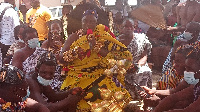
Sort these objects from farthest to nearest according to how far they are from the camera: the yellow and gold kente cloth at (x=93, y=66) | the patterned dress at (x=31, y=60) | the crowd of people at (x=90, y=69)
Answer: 1. the patterned dress at (x=31, y=60)
2. the yellow and gold kente cloth at (x=93, y=66)
3. the crowd of people at (x=90, y=69)

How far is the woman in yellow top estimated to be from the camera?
12.8 feet

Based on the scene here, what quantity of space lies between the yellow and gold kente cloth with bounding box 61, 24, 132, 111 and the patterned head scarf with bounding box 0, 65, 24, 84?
1.23 metres

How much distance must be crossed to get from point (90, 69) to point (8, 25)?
2178mm

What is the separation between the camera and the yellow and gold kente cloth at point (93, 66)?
12.7ft

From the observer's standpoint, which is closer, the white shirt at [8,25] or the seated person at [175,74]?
the seated person at [175,74]

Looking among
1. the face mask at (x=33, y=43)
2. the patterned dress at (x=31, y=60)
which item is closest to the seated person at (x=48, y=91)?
the patterned dress at (x=31, y=60)

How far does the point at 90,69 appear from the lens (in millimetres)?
4074

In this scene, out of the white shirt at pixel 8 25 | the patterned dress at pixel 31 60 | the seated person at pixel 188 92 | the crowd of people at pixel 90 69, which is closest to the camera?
the crowd of people at pixel 90 69

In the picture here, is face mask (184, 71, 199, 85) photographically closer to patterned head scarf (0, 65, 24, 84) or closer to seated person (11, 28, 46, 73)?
patterned head scarf (0, 65, 24, 84)

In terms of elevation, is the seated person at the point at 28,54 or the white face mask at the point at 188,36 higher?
the white face mask at the point at 188,36

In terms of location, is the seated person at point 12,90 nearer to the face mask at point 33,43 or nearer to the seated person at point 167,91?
the seated person at point 167,91

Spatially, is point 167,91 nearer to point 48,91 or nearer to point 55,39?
point 48,91

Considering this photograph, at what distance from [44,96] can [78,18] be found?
1861 millimetres

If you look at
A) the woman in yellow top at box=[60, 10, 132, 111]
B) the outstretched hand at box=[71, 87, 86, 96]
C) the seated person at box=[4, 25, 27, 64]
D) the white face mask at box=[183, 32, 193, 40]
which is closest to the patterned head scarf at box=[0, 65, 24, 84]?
the outstretched hand at box=[71, 87, 86, 96]
